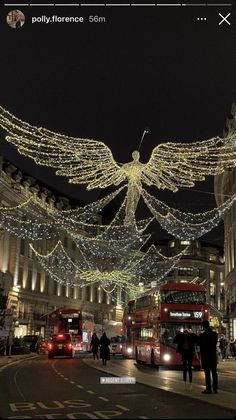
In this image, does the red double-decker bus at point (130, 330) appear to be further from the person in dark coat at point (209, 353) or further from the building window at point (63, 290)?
the building window at point (63, 290)

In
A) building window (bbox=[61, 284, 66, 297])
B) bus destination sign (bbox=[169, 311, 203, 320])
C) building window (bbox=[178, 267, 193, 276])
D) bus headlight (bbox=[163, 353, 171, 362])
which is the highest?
building window (bbox=[178, 267, 193, 276])

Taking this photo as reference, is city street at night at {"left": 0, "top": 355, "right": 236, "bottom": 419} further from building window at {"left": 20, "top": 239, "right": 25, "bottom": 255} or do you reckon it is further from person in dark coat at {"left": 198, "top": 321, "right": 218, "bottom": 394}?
building window at {"left": 20, "top": 239, "right": 25, "bottom": 255}

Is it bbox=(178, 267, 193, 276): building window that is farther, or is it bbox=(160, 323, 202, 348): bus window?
bbox=(178, 267, 193, 276): building window

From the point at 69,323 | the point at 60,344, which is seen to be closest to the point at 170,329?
the point at 60,344

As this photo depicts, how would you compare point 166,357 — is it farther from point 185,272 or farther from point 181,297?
point 185,272

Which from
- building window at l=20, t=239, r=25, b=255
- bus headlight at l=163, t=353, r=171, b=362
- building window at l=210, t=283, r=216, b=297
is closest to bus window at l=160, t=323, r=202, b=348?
bus headlight at l=163, t=353, r=171, b=362

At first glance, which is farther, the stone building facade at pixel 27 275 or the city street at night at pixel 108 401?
the stone building facade at pixel 27 275

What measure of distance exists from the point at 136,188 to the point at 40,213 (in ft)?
133

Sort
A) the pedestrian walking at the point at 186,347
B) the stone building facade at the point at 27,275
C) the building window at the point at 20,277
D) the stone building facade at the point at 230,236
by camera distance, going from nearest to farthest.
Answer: the pedestrian walking at the point at 186,347 < the stone building facade at the point at 230,236 < the stone building facade at the point at 27,275 < the building window at the point at 20,277

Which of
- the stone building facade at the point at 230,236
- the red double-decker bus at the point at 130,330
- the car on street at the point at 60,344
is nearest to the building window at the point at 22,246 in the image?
the stone building facade at the point at 230,236

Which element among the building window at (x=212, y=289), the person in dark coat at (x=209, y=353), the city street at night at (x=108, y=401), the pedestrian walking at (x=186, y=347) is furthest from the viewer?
the building window at (x=212, y=289)

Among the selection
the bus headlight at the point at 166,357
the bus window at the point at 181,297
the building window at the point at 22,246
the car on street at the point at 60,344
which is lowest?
the bus headlight at the point at 166,357

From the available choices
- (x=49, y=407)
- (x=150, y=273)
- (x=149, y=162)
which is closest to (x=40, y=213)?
(x=150, y=273)

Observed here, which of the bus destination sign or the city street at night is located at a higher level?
the bus destination sign
